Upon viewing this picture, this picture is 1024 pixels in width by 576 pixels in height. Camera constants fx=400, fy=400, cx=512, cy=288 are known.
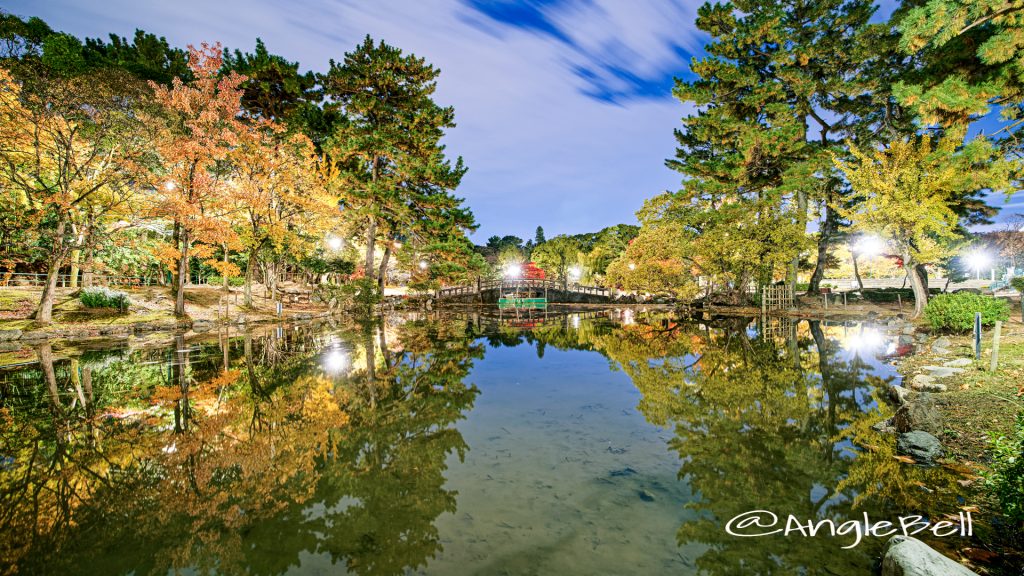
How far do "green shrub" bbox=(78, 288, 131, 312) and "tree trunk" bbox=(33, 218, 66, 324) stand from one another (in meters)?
2.07

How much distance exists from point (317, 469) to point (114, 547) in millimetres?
1751

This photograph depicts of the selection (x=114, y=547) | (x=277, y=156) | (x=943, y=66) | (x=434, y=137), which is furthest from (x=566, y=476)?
(x=434, y=137)

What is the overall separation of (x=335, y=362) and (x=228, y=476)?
20.9 feet

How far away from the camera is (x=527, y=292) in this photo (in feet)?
136

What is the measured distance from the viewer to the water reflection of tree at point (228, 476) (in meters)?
3.26

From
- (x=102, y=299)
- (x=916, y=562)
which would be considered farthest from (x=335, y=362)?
(x=102, y=299)

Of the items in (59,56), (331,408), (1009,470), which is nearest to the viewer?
(1009,470)

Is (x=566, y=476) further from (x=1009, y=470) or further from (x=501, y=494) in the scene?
(x=1009, y=470)

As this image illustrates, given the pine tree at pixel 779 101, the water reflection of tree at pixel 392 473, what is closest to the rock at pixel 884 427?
the water reflection of tree at pixel 392 473

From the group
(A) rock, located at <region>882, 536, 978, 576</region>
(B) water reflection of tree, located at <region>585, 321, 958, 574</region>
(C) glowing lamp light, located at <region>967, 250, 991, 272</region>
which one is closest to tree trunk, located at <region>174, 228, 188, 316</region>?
(B) water reflection of tree, located at <region>585, 321, 958, 574</region>

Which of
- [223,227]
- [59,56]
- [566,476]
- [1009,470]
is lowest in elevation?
[566,476]

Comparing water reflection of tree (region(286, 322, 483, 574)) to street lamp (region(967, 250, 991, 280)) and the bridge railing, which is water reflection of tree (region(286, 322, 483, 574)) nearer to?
the bridge railing

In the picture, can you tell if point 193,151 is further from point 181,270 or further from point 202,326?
point 202,326

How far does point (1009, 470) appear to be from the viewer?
3109mm
